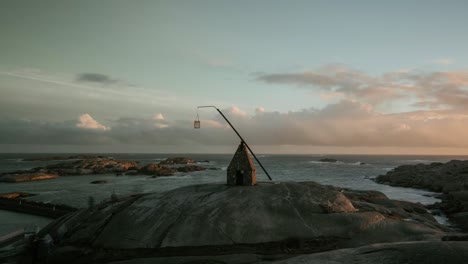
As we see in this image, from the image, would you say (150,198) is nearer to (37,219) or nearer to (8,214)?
(37,219)

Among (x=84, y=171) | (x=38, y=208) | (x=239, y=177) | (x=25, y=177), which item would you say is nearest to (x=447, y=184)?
(x=239, y=177)

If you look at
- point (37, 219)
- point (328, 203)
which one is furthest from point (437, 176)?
point (37, 219)

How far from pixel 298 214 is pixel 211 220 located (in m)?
5.25

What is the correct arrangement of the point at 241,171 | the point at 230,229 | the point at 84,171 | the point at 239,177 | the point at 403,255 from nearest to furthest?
1. the point at 403,255
2. the point at 230,229
3. the point at 241,171
4. the point at 239,177
5. the point at 84,171

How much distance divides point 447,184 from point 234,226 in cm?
6691

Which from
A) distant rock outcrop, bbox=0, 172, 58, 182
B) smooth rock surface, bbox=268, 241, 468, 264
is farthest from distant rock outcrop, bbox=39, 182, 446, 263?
distant rock outcrop, bbox=0, 172, 58, 182

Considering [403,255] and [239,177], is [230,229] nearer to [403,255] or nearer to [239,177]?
[239,177]

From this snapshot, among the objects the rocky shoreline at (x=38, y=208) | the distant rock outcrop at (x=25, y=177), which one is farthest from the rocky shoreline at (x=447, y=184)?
the distant rock outcrop at (x=25, y=177)

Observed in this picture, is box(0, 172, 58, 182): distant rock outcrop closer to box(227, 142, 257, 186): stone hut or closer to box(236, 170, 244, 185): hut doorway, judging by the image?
box(227, 142, 257, 186): stone hut

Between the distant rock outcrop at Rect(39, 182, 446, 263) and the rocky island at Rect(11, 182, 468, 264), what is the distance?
0.13 ft

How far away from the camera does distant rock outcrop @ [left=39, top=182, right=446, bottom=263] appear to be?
54.9 feet

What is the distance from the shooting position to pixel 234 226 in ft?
57.9

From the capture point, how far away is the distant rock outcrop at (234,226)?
16719 millimetres

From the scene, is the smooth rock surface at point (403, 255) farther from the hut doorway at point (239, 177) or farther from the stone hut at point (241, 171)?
the hut doorway at point (239, 177)
